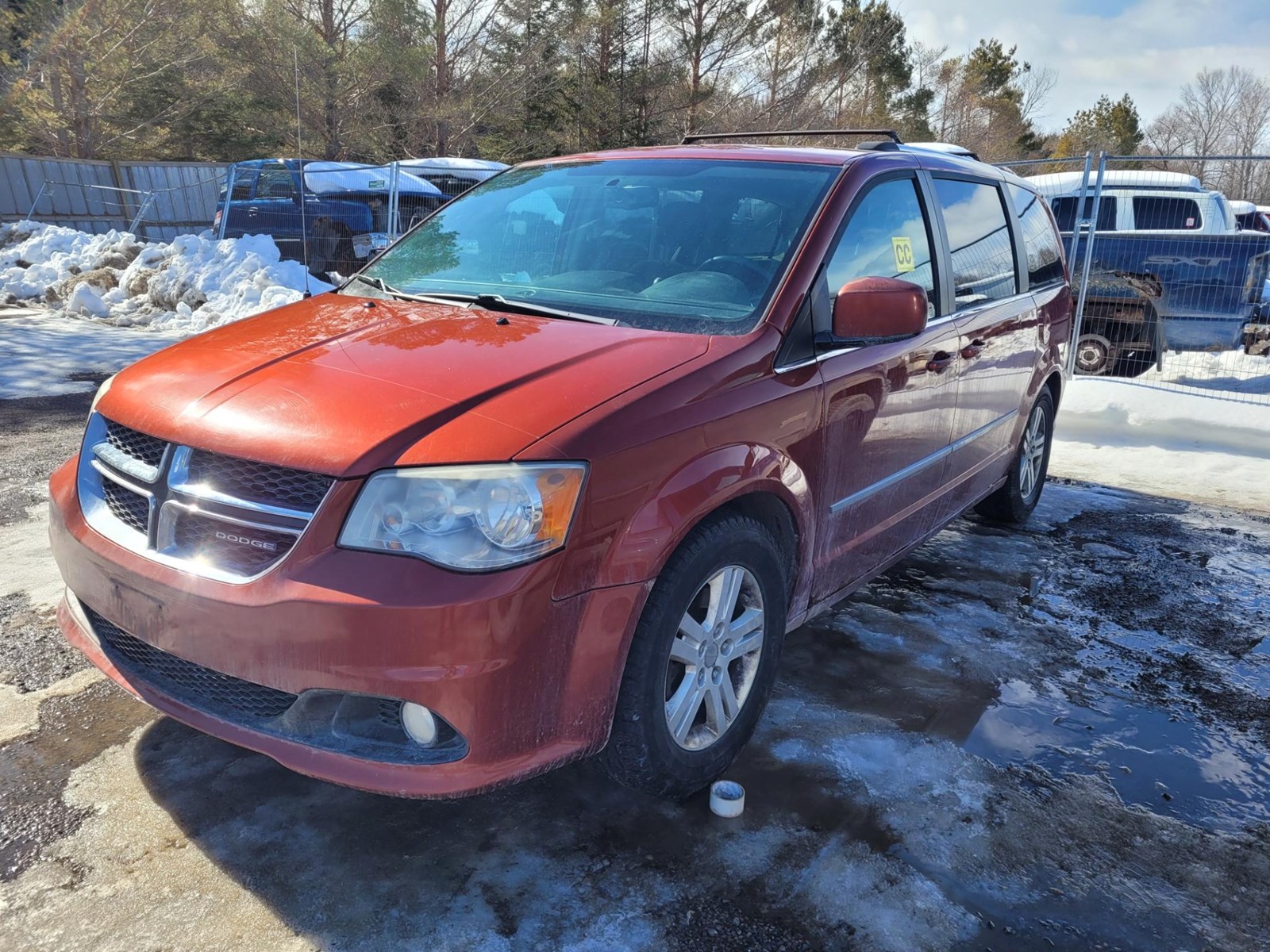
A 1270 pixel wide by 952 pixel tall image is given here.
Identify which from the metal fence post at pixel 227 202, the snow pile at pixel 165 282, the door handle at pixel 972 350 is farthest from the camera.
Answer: the metal fence post at pixel 227 202

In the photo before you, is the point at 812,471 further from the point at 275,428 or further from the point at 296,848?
the point at 296,848

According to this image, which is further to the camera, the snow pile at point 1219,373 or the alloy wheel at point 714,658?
the snow pile at point 1219,373

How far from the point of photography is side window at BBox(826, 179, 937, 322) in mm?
3139

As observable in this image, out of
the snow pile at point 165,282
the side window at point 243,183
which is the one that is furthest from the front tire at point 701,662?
the side window at point 243,183

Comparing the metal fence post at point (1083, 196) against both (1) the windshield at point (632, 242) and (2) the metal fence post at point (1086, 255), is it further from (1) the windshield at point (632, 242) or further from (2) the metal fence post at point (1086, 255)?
(1) the windshield at point (632, 242)

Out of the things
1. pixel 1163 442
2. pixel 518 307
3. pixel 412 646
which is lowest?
pixel 1163 442

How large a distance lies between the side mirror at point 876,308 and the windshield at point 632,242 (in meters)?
0.23

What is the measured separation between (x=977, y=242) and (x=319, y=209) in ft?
40.5

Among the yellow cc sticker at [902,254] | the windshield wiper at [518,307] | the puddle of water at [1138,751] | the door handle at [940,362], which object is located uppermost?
the yellow cc sticker at [902,254]

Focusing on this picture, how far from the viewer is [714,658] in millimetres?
2643

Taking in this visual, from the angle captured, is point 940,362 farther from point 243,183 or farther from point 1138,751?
point 243,183

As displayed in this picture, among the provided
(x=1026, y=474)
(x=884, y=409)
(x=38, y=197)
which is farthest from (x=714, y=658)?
(x=38, y=197)

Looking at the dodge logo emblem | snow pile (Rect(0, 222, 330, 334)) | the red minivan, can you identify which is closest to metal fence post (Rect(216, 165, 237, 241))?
snow pile (Rect(0, 222, 330, 334))

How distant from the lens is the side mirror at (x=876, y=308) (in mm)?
2852
